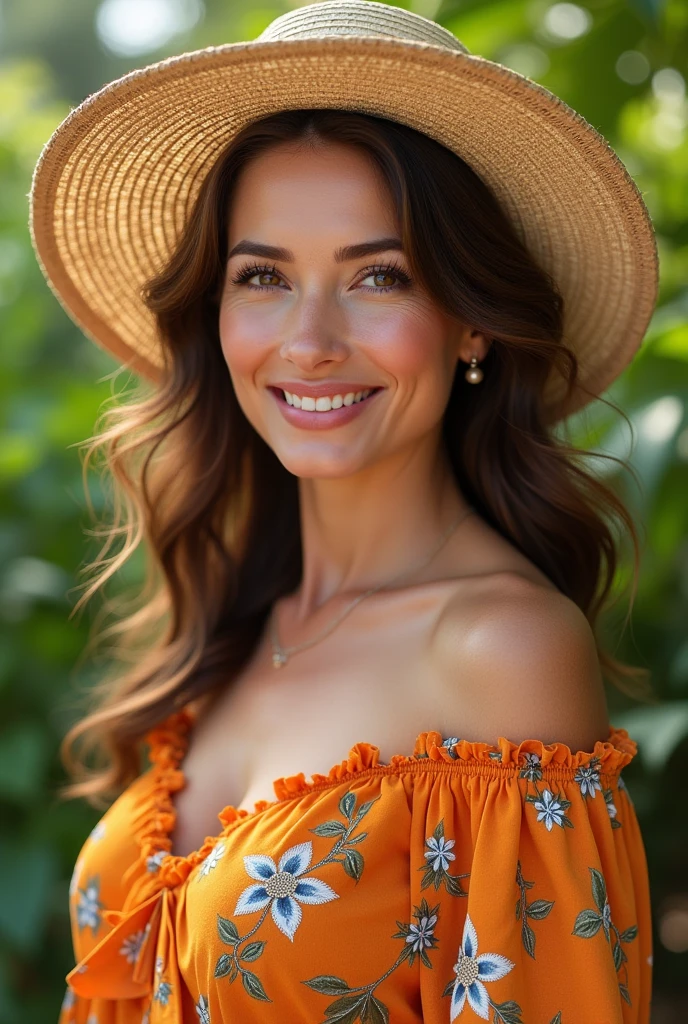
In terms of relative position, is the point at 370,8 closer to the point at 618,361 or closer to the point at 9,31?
the point at 618,361

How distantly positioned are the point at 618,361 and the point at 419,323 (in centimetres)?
46

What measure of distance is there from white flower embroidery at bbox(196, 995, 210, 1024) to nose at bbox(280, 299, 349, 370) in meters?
0.96

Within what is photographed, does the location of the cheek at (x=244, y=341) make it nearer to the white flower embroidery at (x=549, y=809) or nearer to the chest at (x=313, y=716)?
the chest at (x=313, y=716)

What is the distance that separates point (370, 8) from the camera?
176cm

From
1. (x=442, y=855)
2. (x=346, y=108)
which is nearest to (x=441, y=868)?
(x=442, y=855)

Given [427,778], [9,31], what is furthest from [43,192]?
[9,31]

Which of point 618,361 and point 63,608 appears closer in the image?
point 618,361

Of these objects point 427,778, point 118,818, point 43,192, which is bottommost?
point 118,818

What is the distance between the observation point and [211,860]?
1756 millimetres

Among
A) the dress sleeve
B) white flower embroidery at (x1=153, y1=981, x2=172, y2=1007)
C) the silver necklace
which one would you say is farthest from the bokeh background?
white flower embroidery at (x1=153, y1=981, x2=172, y2=1007)

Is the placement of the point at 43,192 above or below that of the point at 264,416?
above

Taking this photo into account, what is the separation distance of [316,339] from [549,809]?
779 mm

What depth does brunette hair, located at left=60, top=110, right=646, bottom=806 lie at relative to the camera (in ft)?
6.05

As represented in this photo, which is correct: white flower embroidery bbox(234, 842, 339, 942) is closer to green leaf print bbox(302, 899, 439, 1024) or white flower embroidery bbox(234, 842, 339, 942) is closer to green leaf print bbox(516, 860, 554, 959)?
green leaf print bbox(302, 899, 439, 1024)
